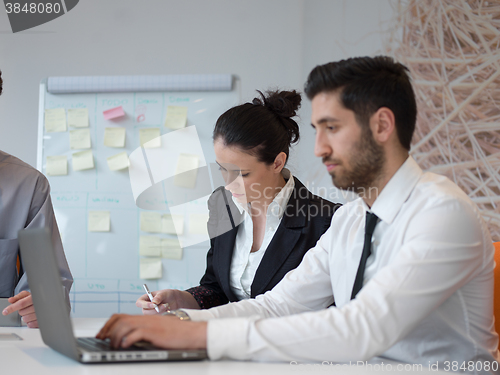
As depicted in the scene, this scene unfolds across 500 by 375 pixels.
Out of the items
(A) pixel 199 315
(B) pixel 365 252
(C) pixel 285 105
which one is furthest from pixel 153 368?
(C) pixel 285 105

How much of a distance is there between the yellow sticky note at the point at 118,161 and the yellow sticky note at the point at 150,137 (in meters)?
0.13

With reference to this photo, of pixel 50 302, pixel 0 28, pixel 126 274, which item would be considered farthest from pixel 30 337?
pixel 0 28

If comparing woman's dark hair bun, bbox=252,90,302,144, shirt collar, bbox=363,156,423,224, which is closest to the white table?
shirt collar, bbox=363,156,423,224

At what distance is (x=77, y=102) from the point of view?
269 centimetres

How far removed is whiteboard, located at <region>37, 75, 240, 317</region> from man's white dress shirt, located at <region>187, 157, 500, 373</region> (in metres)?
1.48

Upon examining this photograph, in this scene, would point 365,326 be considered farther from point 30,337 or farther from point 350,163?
point 30,337

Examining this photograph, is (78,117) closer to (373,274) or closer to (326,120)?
(326,120)

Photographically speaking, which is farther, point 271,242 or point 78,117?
point 78,117

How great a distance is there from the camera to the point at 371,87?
1.05m

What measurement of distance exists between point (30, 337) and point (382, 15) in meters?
2.48

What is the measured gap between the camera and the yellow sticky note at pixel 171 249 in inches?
103

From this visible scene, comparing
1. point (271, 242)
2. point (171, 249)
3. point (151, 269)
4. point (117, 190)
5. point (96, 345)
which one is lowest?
point (151, 269)

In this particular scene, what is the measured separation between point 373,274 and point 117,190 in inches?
74.9

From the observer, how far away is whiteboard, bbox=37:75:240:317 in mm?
2623
